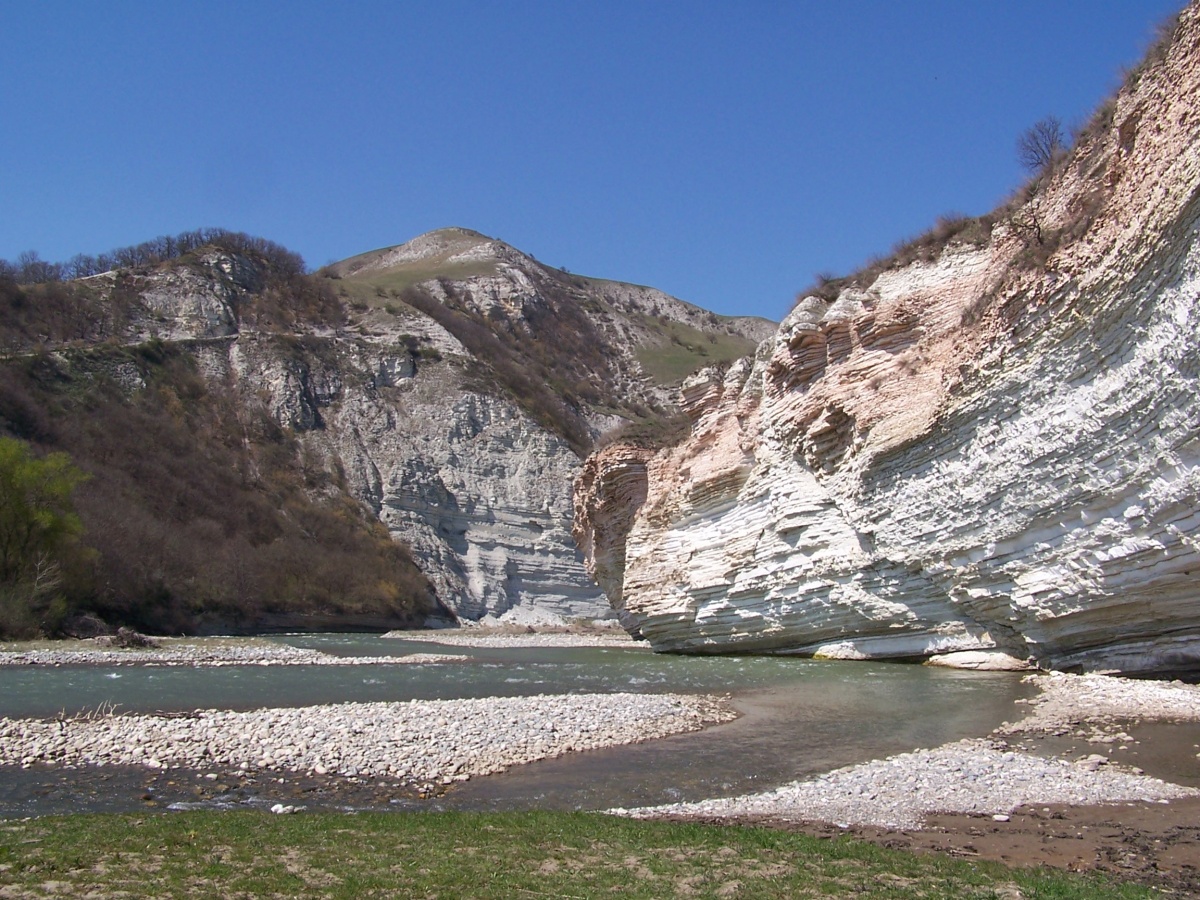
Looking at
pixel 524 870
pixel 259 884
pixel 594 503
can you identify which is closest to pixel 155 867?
pixel 259 884

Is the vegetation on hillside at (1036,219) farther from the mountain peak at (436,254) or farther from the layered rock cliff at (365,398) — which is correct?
the mountain peak at (436,254)

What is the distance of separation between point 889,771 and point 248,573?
42.5 m

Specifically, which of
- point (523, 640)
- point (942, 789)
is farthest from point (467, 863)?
point (523, 640)

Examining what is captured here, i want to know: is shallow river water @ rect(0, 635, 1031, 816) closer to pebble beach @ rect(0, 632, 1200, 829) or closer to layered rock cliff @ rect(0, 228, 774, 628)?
pebble beach @ rect(0, 632, 1200, 829)

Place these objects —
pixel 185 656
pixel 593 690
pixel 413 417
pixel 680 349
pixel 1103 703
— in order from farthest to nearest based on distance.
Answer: pixel 680 349
pixel 413 417
pixel 185 656
pixel 593 690
pixel 1103 703

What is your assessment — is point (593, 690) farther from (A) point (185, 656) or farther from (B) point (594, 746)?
(A) point (185, 656)

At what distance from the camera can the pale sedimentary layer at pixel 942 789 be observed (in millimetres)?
8594

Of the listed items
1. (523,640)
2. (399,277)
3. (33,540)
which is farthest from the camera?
(399,277)

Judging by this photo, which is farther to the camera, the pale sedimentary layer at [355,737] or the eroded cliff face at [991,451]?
the eroded cliff face at [991,451]

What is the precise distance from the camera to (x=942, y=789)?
30.5 feet

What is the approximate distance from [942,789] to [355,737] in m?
7.50

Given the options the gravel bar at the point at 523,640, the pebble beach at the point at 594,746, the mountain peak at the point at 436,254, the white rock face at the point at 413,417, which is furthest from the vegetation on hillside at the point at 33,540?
the mountain peak at the point at 436,254

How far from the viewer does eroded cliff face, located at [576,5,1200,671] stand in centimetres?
1471

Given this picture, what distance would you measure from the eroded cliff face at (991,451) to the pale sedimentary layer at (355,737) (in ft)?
25.7
